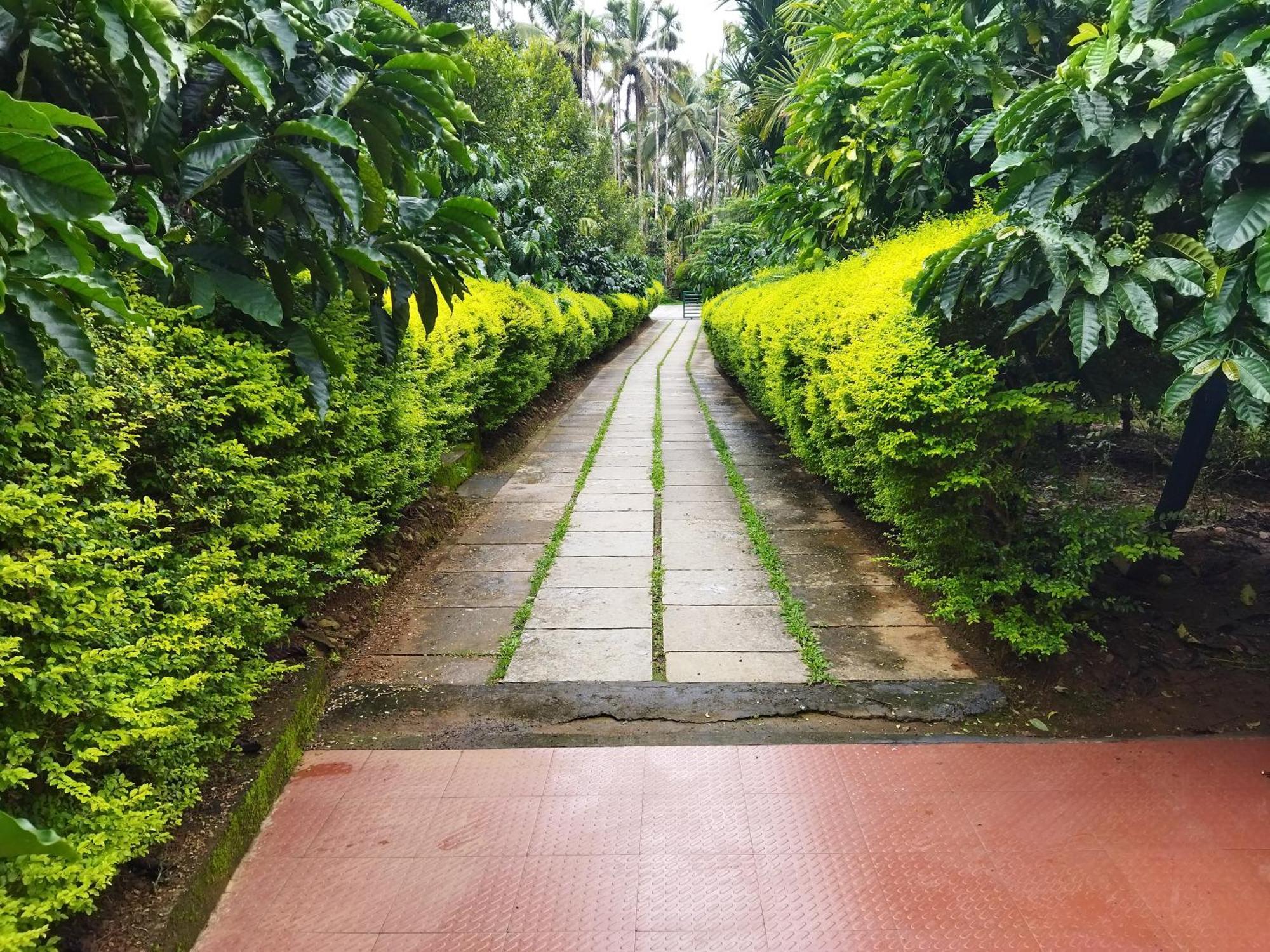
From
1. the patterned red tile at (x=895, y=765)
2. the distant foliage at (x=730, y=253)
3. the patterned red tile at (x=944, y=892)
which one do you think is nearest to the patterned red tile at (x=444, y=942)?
the patterned red tile at (x=944, y=892)

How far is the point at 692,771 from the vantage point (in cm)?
252

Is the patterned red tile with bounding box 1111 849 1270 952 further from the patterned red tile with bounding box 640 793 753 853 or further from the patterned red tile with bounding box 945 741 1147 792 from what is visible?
the patterned red tile with bounding box 640 793 753 853

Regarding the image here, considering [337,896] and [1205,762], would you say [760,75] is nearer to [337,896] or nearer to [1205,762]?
[1205,762]

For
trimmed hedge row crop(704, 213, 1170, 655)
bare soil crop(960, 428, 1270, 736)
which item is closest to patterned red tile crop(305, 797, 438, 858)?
bare soil crop(960, 428, 1270, 736)

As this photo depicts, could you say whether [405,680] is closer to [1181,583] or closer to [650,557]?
[650,557]

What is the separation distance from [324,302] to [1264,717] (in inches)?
147

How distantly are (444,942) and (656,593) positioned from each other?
2.21 metres

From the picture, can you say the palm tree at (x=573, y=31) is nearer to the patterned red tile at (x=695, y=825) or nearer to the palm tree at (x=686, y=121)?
the palm tree at (x=686, y=121)

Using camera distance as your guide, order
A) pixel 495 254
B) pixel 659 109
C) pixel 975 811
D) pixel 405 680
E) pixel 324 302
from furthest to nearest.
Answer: pixel 659 109, pixel 495 254, pixel 405 680, pixel 324 302, pixel 975 811

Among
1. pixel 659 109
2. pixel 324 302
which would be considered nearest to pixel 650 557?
pixel 324 302

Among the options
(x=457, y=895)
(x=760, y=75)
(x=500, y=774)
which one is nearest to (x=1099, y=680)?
(x=500, y=774)

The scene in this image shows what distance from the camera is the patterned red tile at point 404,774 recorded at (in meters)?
2.42

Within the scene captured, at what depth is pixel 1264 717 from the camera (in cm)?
274

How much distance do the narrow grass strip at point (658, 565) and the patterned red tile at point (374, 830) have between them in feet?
3.63
